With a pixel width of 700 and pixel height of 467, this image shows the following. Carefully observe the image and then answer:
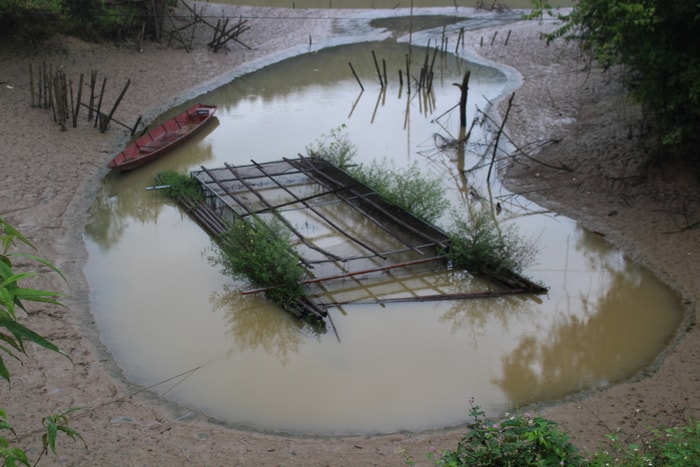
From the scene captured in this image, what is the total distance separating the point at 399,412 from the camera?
6.38m

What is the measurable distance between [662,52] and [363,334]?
18.1 feet

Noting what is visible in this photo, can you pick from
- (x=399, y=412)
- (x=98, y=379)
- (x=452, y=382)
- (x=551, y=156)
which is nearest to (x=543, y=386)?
(x=452, y=382)

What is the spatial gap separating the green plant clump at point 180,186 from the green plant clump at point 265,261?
2087 millimetres

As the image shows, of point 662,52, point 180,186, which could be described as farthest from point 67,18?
point 662,52

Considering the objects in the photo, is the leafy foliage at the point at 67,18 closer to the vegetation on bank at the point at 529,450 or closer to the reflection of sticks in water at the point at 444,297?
the reflection of sticks in water at the point at 444,297

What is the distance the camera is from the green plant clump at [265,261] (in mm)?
7766

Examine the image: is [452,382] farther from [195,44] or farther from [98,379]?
[195,44]

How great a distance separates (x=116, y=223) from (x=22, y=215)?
1.23 meters

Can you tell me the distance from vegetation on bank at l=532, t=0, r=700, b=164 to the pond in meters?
2.00

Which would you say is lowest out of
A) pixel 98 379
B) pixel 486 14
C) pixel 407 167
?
pixel 98 379

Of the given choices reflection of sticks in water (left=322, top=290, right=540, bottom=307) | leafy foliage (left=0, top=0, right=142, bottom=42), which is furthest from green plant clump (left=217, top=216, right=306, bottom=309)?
leafy foliage (left=0, top=0, right=142, bottom=42)

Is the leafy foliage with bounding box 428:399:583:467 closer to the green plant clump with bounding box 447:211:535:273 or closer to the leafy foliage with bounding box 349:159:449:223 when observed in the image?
the green plant clump with bounding box 447:211:535:273

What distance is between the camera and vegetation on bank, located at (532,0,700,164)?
29.5 feet

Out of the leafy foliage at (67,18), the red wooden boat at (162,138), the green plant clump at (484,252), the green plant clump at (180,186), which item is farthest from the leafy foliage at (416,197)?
the leafy foliage at (67,18)
